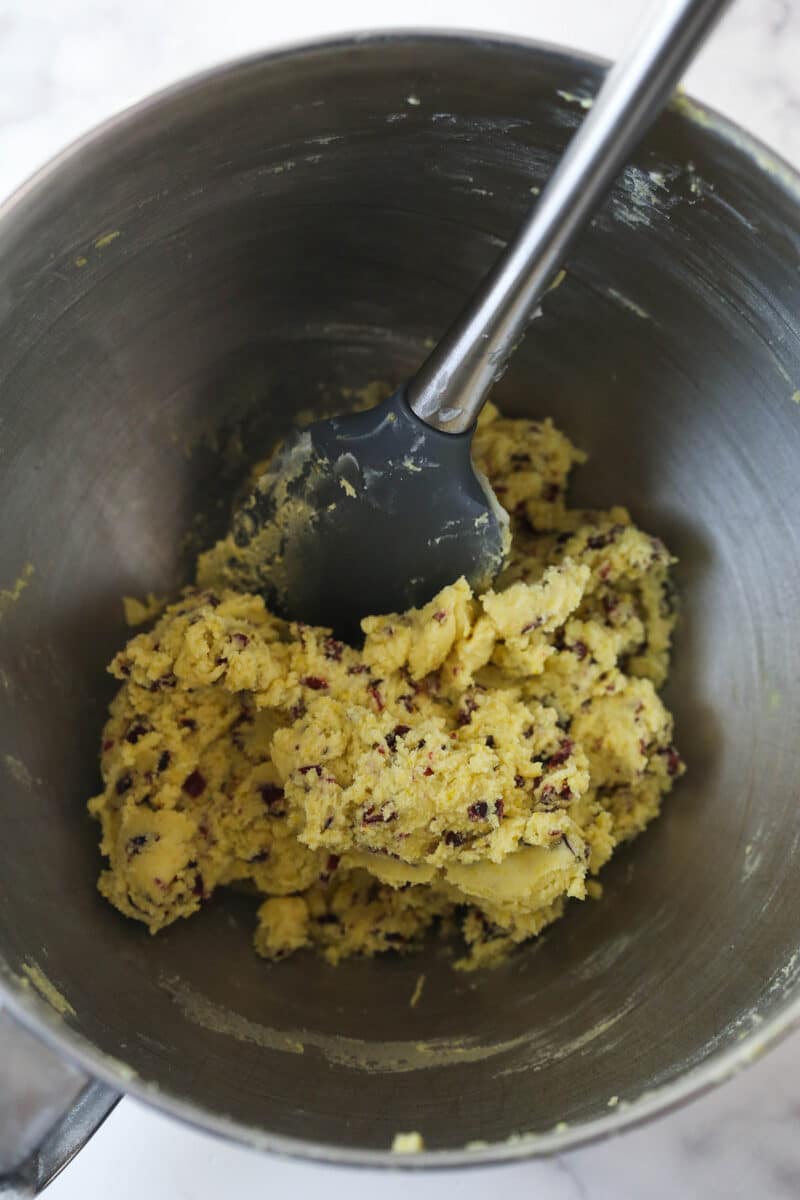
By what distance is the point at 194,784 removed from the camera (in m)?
1.43

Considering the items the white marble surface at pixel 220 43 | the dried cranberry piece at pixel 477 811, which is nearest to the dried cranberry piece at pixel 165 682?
the dried cranberry piece at pixel 477 811

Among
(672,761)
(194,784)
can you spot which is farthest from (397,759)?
(672,761)

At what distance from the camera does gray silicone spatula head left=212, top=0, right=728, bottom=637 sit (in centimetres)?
121

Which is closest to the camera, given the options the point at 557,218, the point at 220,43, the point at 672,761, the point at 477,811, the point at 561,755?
the point at 557,218

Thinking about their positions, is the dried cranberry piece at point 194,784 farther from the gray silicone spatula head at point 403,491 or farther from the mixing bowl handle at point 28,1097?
the mixing bowl handle at point 28,1097

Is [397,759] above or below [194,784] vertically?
above

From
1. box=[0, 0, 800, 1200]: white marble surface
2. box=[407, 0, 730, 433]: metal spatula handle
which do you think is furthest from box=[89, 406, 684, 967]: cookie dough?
box=[0, 0, 800, 1200]: white marble surface

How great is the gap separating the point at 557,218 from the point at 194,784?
0.94 meters

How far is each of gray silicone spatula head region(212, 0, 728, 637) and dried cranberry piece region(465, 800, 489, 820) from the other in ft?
1.19

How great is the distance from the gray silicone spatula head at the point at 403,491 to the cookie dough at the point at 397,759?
0.27 feet

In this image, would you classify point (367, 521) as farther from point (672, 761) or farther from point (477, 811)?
point (672, 761)

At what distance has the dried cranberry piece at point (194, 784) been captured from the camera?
1.42 metres

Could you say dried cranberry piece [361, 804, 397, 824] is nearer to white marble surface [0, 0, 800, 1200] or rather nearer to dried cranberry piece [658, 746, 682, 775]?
dried cranberry piece [658, 746, 682, 775]

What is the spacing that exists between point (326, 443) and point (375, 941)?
2.58ft
